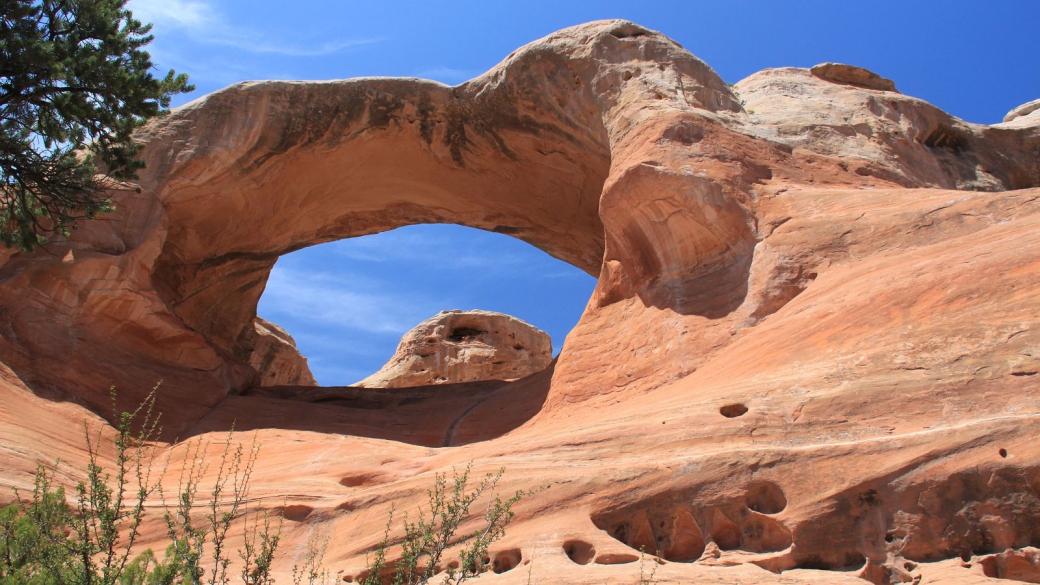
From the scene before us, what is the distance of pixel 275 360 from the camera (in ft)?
64.4

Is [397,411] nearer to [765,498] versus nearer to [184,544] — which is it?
[765,498]

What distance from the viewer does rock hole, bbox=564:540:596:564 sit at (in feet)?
19.7

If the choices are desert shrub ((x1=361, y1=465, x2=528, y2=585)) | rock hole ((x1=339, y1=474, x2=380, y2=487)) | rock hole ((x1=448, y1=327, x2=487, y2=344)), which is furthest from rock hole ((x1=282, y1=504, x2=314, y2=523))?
→ rock hole ((x1=448, y1=327, x2=487, y2=344))

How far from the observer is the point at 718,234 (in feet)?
33.7

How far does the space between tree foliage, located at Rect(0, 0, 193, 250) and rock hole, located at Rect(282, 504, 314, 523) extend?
3.36 meters

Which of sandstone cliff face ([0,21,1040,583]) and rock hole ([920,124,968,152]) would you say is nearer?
sandstone cliff face ([0,21,1040,583])

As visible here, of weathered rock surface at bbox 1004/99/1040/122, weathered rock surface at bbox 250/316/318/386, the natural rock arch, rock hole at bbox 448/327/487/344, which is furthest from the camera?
rock hole at bbox 448/327/487/344

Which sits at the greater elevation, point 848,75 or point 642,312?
point 848,75

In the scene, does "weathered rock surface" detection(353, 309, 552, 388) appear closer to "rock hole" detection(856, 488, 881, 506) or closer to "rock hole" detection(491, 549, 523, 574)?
"rock hole" detection(491, 549, 523, 574)

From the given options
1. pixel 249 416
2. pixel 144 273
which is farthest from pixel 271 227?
pixel 249 416

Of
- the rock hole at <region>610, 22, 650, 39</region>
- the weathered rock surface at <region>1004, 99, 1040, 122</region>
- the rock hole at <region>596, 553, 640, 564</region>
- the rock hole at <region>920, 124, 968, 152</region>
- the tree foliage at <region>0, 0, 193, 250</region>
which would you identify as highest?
the weathered rock surface at <region>1004, 99, 1040, 122</region>

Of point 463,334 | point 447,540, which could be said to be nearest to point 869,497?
point 447,540

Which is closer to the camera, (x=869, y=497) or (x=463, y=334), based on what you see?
(x=869, y=497)

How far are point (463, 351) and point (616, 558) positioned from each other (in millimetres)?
15715
